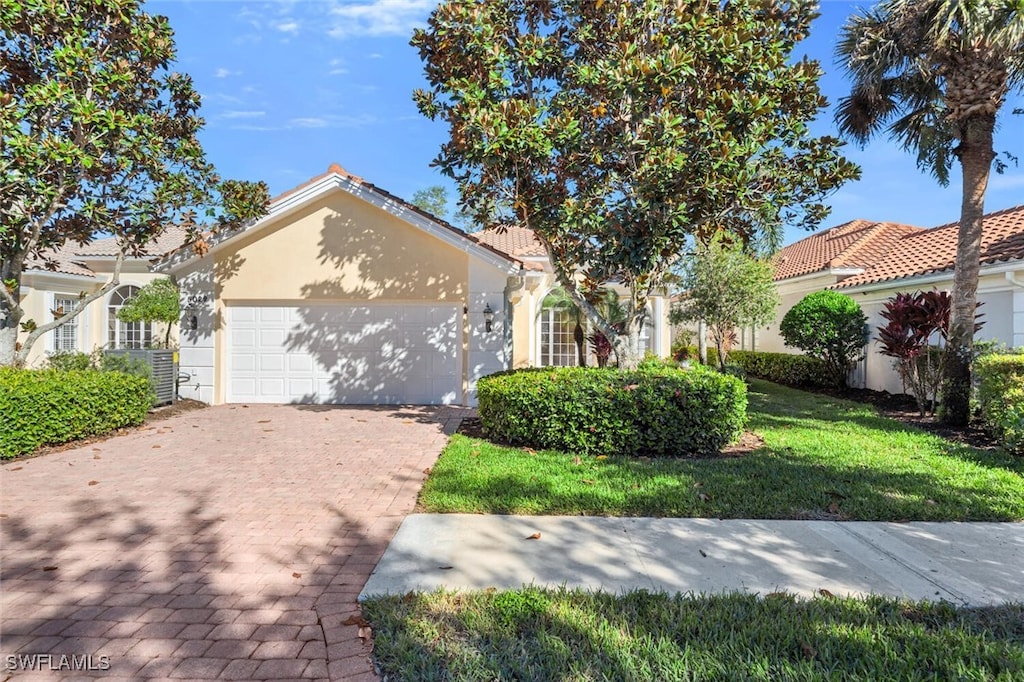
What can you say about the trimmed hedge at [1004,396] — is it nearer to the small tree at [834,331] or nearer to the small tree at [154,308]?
the small tree at [834,331]

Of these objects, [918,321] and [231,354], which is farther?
[231,354]

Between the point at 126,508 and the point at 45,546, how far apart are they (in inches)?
36.3

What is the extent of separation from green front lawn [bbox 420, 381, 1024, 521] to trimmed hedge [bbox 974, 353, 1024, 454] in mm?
341

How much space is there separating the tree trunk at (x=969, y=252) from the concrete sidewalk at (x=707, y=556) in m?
5.73

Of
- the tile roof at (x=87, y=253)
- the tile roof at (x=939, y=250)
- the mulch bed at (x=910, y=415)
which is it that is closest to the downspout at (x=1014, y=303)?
the tile roof at (x=939, y=250)

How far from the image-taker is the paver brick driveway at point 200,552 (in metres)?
2.87

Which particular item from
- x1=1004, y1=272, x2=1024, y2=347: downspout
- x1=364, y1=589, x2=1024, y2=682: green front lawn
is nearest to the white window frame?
x1=364, y1=589, x2=1024, y2=682: green front lawn

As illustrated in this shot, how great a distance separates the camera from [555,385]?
7.50m

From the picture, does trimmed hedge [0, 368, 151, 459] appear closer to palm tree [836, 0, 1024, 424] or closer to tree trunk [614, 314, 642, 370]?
tree trunk [614, 314, 642, 370]

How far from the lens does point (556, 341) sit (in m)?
15.6

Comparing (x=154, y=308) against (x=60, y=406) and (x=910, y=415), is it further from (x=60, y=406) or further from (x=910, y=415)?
(x=910, y=415)

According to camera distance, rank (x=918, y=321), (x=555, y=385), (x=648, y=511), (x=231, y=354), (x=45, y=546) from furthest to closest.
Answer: (x=231, y=354), (x=918, y=321), (x=555, y=385), (x=648, y=511), (x=45, y=546)

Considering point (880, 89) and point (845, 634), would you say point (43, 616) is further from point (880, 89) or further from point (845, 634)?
point (880, 89)

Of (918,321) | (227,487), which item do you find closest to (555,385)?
(227,487)
